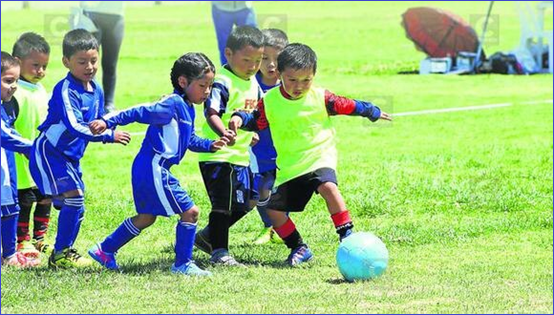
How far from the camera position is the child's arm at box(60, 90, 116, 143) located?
7.25 m

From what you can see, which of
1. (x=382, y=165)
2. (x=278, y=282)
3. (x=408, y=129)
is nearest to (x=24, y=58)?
(x=278, y=282)

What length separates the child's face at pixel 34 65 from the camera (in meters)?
8.20

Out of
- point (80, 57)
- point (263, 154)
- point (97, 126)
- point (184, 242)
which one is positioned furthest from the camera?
point (263, 154)

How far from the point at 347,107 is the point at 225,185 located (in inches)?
40.2

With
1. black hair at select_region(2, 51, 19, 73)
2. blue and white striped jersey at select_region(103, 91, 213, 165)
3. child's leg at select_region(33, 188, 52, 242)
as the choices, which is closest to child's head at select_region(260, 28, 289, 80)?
blue and white striped jersey at select_region(103, 91, 213, 165)

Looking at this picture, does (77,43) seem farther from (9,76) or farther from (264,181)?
(264,181)

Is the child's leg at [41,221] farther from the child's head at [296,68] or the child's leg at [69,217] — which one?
the child's head at [296,68]

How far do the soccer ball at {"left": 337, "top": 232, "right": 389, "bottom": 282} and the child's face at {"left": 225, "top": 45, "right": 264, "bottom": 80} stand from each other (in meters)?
1.49

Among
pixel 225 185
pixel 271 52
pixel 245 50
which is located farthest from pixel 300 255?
pixel 271 52

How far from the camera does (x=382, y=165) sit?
1235 centimetres

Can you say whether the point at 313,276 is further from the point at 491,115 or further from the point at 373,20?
the point at 373,20

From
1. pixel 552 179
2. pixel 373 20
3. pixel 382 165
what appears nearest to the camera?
pixel 552 179

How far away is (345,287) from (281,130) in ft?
4.25

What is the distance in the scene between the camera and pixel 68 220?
7.72 metres
